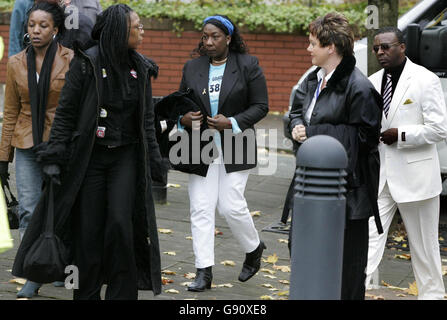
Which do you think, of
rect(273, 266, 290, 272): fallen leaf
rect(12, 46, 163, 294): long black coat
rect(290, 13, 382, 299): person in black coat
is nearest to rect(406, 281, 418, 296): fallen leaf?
rect(273, 266, 290, 272): fallen leaf

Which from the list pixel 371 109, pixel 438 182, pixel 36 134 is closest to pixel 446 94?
pixel 438 182

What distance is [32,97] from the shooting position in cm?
615

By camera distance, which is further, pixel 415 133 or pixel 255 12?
pixel 255 12

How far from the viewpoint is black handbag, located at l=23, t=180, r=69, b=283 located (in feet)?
17.5

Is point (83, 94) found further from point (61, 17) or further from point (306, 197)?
point (306, 197)

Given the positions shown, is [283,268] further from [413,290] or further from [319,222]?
[319,222]

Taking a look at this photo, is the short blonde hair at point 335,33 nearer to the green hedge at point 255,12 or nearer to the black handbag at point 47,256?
the black handbag at point 47,256

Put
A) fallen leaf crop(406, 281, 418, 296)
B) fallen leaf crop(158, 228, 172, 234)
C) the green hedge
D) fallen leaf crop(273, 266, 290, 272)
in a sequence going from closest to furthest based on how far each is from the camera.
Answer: fallen leaf crop(406, 281, 418, 296) → fallen leaf crop(273, 266, 290, 272) → fallen leaf crop(158, 228, 172, 234) → the green hedge

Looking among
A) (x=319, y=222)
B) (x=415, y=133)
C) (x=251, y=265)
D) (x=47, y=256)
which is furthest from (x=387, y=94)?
(x=47, y=256)

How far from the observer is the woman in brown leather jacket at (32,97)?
243 inches

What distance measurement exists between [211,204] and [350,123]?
1.75 m

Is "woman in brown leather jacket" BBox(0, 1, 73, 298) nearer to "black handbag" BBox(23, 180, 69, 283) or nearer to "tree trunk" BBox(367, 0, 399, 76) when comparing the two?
"black handbag" BBox(23, 180, 69, 283)

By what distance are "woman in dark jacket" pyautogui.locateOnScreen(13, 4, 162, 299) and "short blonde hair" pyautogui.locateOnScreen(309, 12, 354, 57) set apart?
1.15 metres

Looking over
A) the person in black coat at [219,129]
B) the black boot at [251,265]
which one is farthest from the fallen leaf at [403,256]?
the person in black coat at [219,129]
